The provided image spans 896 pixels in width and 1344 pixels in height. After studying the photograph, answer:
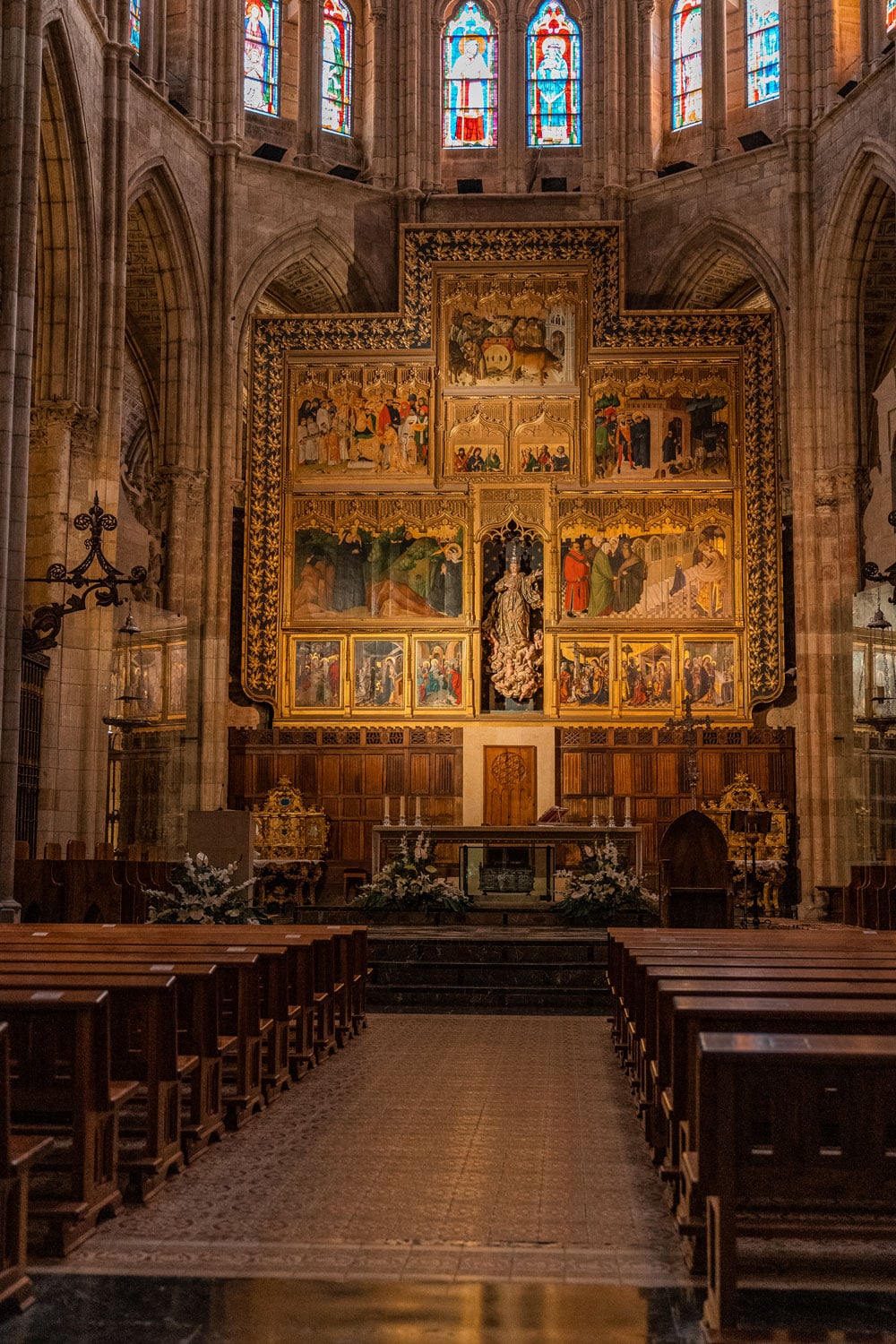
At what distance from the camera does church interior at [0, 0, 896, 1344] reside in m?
16.2

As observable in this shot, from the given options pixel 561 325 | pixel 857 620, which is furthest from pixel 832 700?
pixel 561 325

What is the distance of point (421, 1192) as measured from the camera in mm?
6086

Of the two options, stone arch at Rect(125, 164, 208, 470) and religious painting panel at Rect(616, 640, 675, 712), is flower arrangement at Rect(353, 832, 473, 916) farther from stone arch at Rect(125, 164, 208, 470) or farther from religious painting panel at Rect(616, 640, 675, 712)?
stone arch at Rect(125, 164, 208, 470)

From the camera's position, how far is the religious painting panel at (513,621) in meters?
24.6

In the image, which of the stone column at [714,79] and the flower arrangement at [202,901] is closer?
the flower arrangement at [202,901]

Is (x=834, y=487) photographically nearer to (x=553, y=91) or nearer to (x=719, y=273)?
(x=719, y=273)

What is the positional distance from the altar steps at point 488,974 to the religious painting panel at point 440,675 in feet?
29.2

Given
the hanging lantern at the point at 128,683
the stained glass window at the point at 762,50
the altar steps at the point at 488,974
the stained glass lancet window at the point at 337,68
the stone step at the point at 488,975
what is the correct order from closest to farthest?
the altar steps at the point at 488,974, the stone step at the point at 488,975, the hanging lantern at the point at 128,683, the stained glass window at the point at 762,50, the stained glass lancet window at the point at 337,68

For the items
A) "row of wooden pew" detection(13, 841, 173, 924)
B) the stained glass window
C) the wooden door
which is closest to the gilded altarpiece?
the wooden door

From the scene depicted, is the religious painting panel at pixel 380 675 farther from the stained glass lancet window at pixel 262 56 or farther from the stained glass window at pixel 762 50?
the stained glass window at pixel 762 50

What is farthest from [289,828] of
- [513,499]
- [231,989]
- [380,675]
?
[231,989]

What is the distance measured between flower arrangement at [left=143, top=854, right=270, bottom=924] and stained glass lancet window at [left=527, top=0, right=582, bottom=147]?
746 inches

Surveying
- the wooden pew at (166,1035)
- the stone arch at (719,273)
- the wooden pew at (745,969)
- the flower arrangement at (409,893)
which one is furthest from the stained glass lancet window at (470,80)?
the wooden pew at (166,1035)

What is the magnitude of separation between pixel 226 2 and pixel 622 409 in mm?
9469
